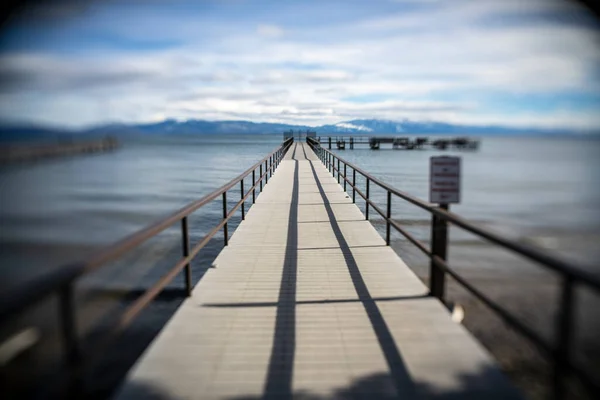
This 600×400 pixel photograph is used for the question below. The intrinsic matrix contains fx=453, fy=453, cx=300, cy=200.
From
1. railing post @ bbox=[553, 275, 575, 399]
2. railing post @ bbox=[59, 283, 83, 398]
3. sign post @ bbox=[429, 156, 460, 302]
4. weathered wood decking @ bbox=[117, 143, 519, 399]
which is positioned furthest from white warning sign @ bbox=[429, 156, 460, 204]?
railing post @ bbox=[59, 283, 83, 398]

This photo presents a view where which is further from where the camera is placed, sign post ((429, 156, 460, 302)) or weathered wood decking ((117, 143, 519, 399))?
sign post ((429, 156, 460, 302))

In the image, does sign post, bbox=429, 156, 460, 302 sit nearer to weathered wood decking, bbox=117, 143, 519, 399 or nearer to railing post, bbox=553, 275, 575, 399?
weathered wood decking, bbox=117, 143, 519, 399

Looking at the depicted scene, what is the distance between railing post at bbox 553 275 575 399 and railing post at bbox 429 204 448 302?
193cm

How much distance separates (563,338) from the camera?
2.14 metres

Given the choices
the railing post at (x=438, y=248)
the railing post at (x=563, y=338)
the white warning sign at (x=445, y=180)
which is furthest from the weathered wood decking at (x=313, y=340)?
the white warning sign at (x=445, y=180)

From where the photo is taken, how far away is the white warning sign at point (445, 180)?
413cm

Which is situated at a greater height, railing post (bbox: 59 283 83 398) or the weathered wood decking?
railing post (bbox: 59 283 83 398)

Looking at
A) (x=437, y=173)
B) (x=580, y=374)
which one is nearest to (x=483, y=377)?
(x=580, y=374)

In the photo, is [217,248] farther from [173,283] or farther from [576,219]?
[576,219]

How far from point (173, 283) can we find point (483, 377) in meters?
7.05

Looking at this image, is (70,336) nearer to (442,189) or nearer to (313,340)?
(313,340)

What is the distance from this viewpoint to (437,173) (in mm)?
4184

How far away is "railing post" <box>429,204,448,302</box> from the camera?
411 cm

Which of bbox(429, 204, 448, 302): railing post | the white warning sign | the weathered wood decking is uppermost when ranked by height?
the white warning sign
